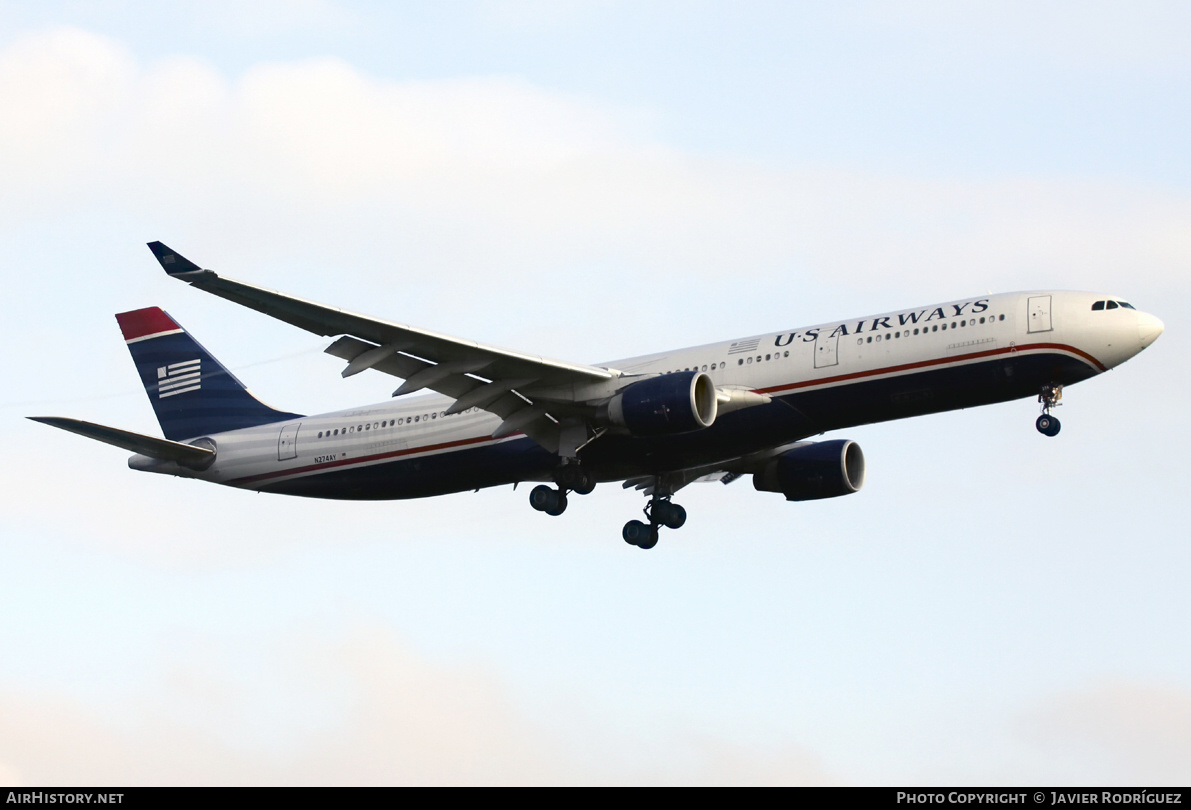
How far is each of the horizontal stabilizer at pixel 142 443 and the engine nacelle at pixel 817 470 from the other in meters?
15.9

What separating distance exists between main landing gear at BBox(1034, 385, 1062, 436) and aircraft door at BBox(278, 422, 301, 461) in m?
20.0

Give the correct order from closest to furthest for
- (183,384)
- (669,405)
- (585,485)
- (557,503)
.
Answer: (669,405) < (585,485) < (557,503) < (183,384)

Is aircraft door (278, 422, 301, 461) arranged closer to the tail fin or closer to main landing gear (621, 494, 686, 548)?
the tail fin

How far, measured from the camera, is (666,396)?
128 ft

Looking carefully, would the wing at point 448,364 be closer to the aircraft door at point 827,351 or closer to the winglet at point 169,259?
the winglet at point 169,259

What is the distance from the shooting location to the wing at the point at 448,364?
35812 mm

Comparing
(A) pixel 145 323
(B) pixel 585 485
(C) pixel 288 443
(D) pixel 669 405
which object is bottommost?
(B) pixel 585 485

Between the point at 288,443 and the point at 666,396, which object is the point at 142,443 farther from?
the point at 666,396

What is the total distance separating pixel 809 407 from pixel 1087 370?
6.46 metres

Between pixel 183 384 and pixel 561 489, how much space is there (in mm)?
13708

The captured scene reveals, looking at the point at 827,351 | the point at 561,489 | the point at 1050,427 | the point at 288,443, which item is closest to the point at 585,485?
the point at 561,489

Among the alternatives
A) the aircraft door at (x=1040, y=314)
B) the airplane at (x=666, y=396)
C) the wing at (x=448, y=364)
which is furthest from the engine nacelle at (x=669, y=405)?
the aircraft door at (x=1040, y=314)

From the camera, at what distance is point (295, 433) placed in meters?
46.4
